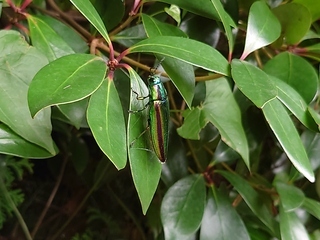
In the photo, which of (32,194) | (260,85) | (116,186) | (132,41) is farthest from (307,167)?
(32,194)

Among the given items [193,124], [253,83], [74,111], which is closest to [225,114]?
[193,124]

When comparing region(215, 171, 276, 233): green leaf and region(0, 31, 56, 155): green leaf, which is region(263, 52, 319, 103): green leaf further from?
region(0, 31, 56, 155): green leaf

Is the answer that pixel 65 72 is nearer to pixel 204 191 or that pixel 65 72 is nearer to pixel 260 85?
pixel 260 85

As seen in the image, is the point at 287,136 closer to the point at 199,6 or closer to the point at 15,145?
the point at 199,6

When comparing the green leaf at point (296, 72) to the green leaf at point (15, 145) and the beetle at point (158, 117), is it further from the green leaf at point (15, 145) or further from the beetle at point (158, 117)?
the green leaf at point (15, 145)

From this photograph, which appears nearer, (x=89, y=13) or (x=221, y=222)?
(x=89, y=13)

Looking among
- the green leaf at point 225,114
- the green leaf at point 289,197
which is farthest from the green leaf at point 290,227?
the green leaf at point 225,114

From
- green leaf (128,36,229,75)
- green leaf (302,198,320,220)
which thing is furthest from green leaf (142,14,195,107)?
green leaf (302,198,320,220)
